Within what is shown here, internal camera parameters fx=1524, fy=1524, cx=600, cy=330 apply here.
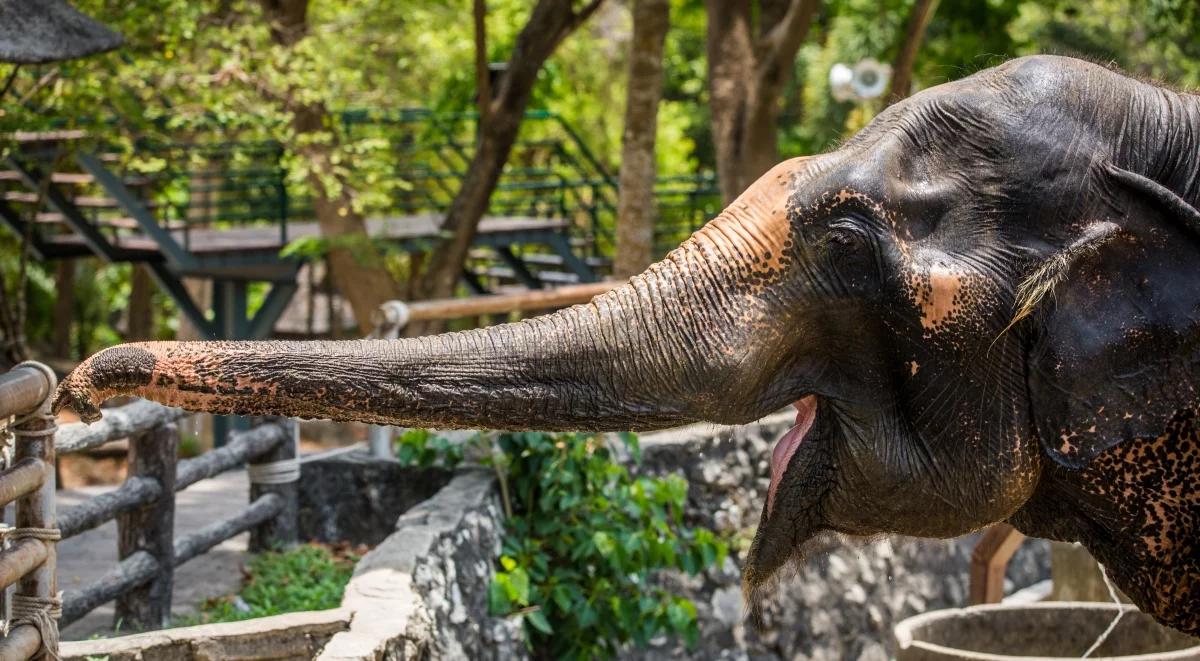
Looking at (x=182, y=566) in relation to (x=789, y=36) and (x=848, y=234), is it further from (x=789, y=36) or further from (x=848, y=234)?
(x=848, y=234)

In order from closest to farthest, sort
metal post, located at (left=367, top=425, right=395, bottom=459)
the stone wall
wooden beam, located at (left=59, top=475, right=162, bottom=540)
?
the stone wall → wooden beam, located at (left=59, top=475, right=162, bottom=540) → metal post, located at (left=367, top=425, right=395, bottom=459)

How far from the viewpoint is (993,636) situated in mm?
5309

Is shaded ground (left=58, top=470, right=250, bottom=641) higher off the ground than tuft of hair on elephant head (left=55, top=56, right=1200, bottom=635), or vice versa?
tuft of hair on elephant head (left=55, top=56, right=1200, bottom=635)

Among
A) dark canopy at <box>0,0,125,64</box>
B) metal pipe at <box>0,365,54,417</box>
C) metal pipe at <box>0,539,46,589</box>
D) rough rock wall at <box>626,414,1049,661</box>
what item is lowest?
rough rock wall at <box>626,414,1049,661</box>

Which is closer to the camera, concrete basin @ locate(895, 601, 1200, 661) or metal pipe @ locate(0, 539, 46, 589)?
metal pipe @ locate(0, 539, 46, 589)

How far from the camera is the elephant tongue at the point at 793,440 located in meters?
2.57

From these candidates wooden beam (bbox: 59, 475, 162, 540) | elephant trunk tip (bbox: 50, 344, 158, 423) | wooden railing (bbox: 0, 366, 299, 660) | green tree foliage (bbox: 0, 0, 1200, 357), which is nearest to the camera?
elephant trunk tip (bbox: 50, 344, 158, 423)

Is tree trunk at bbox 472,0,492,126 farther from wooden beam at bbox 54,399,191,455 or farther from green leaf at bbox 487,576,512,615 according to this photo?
green leaf at bbox 487,576,512,615

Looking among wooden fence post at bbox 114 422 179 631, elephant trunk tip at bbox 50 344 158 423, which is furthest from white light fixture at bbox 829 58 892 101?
elephant trunk tip at bbox 50 344 158 423

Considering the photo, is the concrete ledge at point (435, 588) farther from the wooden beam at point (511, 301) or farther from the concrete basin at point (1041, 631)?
the concrete basin at point (1041, 631)

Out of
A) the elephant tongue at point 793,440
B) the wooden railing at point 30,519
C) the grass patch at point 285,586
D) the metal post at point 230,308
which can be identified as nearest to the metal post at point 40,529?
the wooden railing at point 30,519

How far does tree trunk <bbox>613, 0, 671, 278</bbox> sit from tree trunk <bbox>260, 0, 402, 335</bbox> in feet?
6.21

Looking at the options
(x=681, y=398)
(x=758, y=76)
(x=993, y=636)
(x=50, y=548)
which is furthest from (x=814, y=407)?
(x=758, y=76)

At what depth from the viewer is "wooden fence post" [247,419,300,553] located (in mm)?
7156
